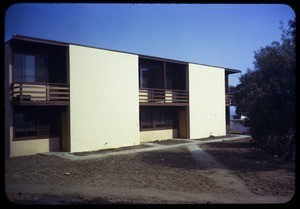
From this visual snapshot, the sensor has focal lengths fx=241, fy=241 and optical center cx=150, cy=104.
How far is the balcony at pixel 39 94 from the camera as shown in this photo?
1440 centimetres

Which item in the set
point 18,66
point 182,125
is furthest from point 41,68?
point 182,125

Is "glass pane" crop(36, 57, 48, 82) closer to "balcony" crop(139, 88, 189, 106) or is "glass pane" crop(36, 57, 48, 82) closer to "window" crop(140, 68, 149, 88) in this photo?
"balcony" crop(139, 88, 189, 106)

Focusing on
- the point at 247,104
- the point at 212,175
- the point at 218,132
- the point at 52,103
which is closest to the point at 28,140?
the point at 52,103

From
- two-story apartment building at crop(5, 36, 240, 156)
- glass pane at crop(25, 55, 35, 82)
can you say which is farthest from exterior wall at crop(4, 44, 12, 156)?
glass pane at crop(25, 55, 35, 82)

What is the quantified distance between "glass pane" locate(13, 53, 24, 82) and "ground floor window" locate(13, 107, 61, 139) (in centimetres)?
202

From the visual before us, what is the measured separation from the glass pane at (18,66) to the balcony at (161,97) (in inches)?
355

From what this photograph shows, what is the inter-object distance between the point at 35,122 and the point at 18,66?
150 inches

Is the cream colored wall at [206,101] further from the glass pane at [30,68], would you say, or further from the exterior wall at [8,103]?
the exterior wall at [8,103]

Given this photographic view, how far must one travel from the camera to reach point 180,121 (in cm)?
2545

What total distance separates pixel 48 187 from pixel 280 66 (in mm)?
11533

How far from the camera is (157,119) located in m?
23.9

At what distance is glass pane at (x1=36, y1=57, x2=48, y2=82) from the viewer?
16.7 meters

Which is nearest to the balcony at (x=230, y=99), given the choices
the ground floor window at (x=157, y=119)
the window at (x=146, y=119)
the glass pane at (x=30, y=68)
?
the ground floor window at (x=157, y=119)

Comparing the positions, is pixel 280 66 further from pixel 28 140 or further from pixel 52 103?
pixel 28 140
